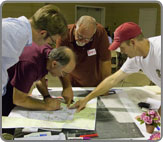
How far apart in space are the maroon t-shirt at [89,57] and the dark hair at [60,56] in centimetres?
28

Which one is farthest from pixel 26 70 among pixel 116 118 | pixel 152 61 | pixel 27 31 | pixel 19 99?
pixel 152 61

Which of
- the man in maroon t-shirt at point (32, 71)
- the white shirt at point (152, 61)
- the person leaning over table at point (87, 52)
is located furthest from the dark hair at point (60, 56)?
the white shirt at point (152, 61)

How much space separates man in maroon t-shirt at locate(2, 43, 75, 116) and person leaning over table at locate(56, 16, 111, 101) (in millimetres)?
215

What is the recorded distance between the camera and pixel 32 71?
990 mm

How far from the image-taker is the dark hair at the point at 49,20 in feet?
2.57

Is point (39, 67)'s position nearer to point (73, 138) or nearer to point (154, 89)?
point (73, 138)

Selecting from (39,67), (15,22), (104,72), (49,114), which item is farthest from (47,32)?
(104,72)

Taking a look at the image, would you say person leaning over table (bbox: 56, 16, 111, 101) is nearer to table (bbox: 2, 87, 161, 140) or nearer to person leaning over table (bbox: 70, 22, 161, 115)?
table (bbox: 2, 87, 161, 140)

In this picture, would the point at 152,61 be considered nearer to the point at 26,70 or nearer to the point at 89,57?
the point at 89,57

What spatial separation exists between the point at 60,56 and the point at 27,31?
13.2 inches

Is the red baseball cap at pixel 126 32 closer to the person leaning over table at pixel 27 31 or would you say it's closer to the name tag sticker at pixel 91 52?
the person leaning over table at pixel 27 31

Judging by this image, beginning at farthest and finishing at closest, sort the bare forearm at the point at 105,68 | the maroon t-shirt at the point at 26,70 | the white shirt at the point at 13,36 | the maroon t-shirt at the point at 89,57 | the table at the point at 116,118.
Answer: the bare forearm at the point at 105,68
the maroon t-shirt at the point at 89,57
the maroon t-shirt at the point at 26,70
the table at the point at 116,118
the white shirt at the point at 13,36

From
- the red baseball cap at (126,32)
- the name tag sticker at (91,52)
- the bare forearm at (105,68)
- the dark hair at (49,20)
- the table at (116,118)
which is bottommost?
the table at (116,118)

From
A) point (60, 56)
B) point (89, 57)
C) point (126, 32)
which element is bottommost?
point (89, 57)
